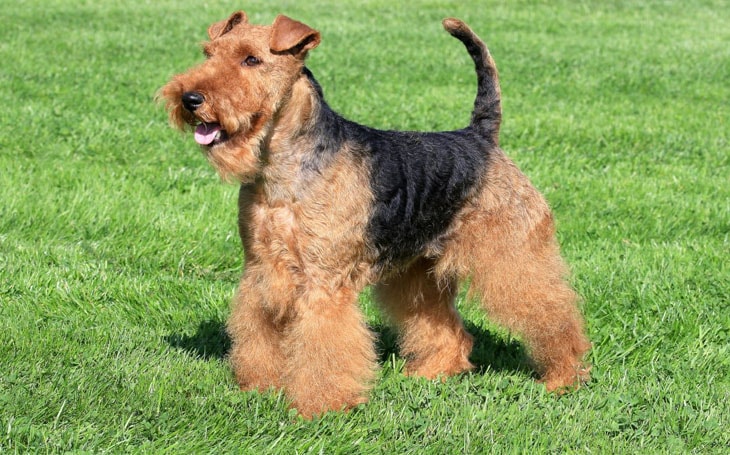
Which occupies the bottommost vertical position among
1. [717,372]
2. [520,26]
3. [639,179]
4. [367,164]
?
[520,26]

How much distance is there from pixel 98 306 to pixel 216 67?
2.02 m

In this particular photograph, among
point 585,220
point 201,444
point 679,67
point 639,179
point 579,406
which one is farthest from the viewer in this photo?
point 679,67

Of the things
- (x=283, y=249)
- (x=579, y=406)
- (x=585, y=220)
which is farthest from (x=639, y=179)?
(x=283, y=249)

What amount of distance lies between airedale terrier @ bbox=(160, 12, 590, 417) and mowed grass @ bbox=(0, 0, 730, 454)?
250 mm

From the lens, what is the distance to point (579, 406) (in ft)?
14.6

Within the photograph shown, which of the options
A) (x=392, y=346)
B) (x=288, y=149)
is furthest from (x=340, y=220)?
(x=392, y=346)

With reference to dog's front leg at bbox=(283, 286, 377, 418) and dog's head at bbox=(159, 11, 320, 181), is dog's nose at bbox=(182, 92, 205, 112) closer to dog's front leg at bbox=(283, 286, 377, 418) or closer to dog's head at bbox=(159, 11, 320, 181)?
dog's head at bbox=(159, 11, 320, 181)

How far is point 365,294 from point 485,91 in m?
1.66

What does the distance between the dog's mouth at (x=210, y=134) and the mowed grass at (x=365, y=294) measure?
0.58 meters

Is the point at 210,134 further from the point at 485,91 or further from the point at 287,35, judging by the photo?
the point at 485,91

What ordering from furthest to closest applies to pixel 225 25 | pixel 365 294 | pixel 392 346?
pixel 365 294 → pixel 392 346 → pixel 225 25

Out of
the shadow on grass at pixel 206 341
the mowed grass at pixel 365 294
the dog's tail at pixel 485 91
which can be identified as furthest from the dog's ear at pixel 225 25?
the shadow on grass at pixel 206 341

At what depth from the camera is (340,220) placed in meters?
4.13

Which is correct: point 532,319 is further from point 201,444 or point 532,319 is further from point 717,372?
point 201,444
